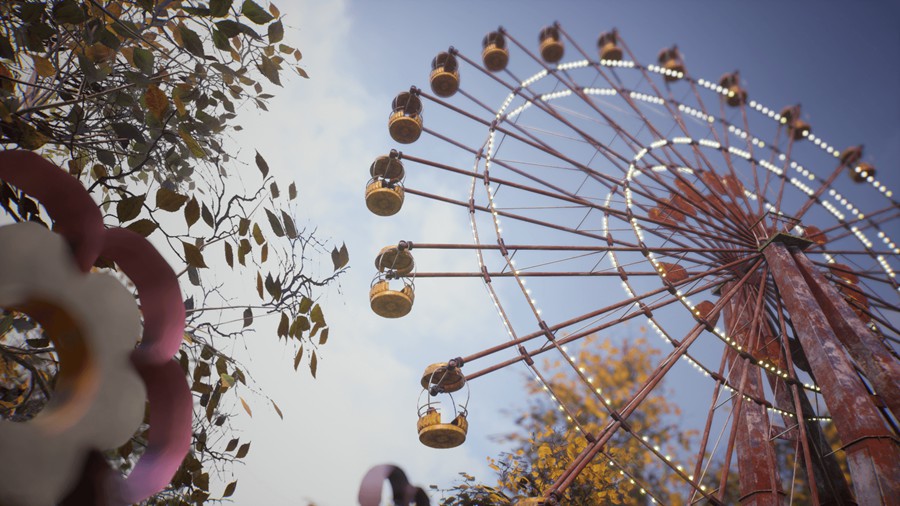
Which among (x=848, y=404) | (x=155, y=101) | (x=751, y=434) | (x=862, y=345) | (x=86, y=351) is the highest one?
(x=862, y=345)

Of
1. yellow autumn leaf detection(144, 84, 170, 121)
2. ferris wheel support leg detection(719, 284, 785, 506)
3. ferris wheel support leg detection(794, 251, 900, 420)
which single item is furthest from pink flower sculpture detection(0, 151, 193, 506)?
ferris wheel support leg detection(794, 251, 900, 420)

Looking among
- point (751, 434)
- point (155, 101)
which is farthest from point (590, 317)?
point (155, 101)

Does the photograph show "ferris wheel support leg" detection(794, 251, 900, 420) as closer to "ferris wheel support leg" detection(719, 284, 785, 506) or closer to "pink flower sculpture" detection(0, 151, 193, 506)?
"ferris wheel support leg" detection(719, 284, 785, 506)

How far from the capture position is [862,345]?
9.30 metres

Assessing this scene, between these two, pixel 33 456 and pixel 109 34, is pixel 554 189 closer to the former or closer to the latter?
pixel 109 34

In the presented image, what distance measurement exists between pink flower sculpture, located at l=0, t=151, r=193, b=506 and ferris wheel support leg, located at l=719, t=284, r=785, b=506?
9.35 metres

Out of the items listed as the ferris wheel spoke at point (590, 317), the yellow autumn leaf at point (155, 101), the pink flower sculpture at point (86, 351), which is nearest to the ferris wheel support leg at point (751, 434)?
the ferris wheel spoke at point (590, 317)

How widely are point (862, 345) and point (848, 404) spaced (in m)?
1.54

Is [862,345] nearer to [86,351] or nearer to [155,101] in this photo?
[155,101]

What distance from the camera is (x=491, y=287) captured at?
1215 cm

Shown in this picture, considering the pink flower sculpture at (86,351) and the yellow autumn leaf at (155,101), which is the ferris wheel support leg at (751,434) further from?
the pink flower sculpture at (86,351)

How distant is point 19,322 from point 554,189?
12.0 m

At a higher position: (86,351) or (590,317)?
(590,317)

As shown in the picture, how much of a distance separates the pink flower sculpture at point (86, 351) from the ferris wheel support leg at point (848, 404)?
8580 mm
